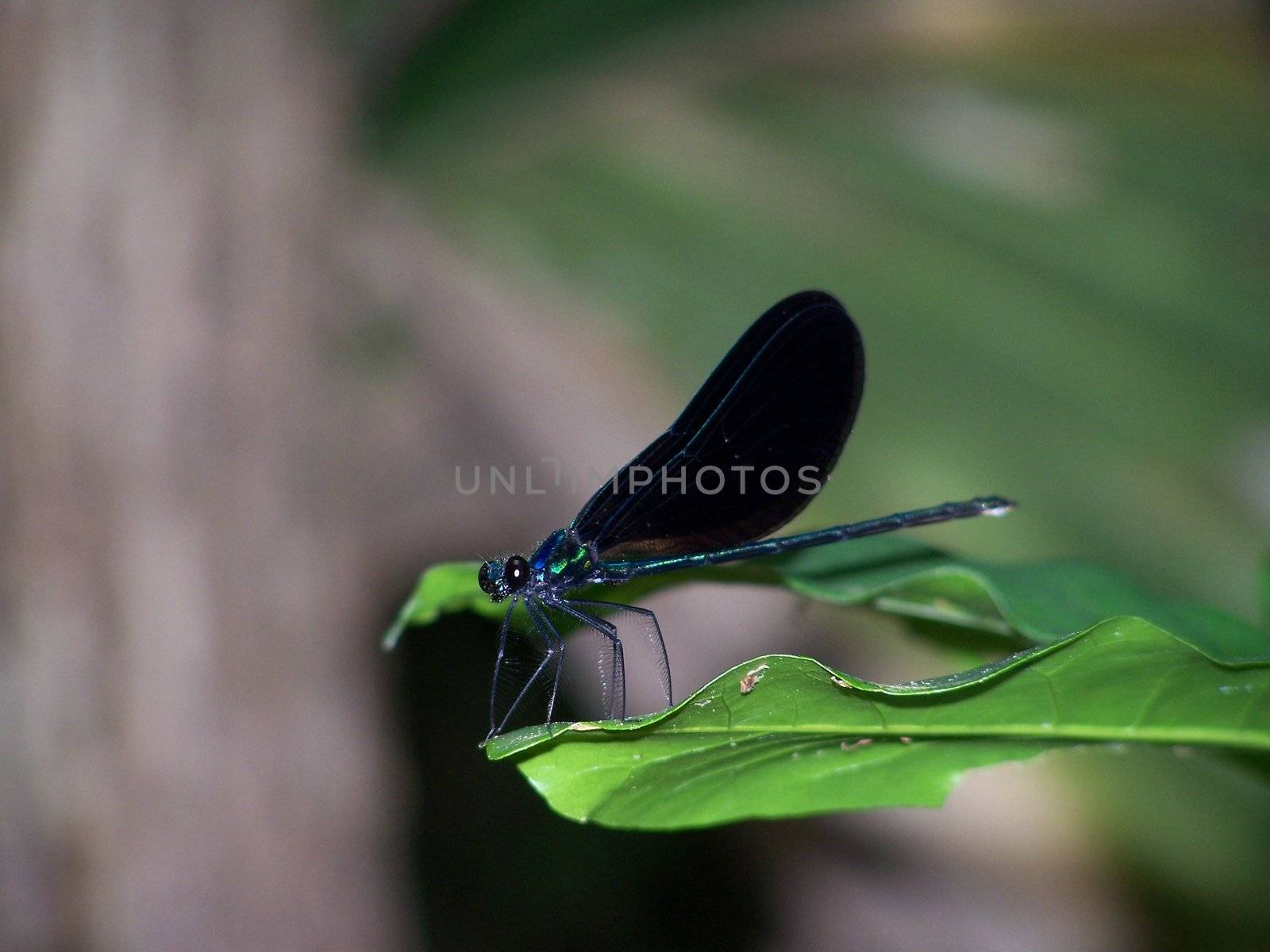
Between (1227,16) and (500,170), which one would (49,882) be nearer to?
(500,170)

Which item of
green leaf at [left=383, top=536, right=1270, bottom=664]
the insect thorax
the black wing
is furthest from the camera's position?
the insect thorax

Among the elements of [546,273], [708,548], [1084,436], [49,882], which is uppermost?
[546,273]

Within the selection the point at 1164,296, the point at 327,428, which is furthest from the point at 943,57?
the point at 327,428

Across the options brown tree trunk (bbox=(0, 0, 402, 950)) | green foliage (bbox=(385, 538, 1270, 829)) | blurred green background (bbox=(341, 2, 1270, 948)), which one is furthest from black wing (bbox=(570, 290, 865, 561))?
brown tree trunk (bbox=(0, 0, 402, 950))

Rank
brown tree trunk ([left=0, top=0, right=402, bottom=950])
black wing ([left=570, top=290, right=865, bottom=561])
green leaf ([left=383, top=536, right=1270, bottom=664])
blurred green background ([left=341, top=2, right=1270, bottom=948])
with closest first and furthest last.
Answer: green leaf ([left=383, top=536, right=1270, bottom=664]) → black wing ([left=570, top=290, right=865, bottom=561]) → brown tree trunk ([left=0, top=0, right=402, bottom=950]) → blurred green background ([left=341, top=2, right=1270, bottom=948])

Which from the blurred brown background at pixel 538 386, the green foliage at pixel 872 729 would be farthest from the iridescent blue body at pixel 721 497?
the green foliage at pixel 872 729

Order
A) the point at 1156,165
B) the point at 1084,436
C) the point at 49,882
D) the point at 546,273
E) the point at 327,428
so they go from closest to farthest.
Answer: the point at 49,882, the point at 1084,436, the point at 1156,165, the point at 327,428, the point at 546,273

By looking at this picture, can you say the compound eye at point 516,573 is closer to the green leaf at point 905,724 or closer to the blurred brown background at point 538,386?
the blurred brown background at point 538,386

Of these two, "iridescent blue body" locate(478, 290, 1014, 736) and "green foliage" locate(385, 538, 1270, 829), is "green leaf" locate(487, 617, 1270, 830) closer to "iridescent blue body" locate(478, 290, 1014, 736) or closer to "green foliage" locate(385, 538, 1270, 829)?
"green foliage" locate(385, 538, 1270, 829)
